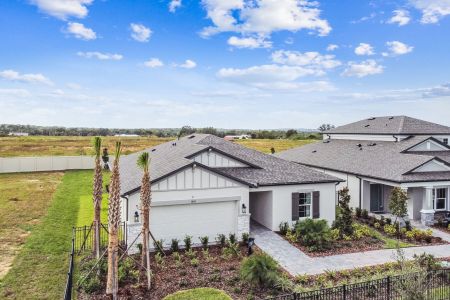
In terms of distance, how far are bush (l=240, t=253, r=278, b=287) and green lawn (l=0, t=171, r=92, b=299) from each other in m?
6.11

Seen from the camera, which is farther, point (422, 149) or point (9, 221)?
point (422, 149)

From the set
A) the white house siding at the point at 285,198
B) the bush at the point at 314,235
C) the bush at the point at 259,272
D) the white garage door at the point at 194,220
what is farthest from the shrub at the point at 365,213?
the bush at the point at 259,272

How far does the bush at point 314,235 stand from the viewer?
15.9 m

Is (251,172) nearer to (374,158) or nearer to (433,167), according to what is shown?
(374,158)

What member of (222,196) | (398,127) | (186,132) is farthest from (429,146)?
(186,132)

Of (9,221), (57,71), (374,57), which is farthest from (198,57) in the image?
(9,221)

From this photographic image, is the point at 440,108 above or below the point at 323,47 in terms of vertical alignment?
below

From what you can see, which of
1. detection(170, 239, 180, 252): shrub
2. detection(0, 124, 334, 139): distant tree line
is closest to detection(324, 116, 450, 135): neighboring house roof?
detection(170, 239, 180, 252): shrub

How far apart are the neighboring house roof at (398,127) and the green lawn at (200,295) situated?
21713 mm

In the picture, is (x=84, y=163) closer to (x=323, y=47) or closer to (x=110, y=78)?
(x=110, y=78)

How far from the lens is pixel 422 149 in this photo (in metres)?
25.2

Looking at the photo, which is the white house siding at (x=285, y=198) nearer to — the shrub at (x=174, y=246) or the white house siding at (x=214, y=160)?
Answer: the white house siding at (x=214, y=160)

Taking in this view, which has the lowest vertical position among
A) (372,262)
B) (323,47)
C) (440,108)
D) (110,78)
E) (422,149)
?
(372,262)

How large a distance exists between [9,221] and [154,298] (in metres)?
14.5
